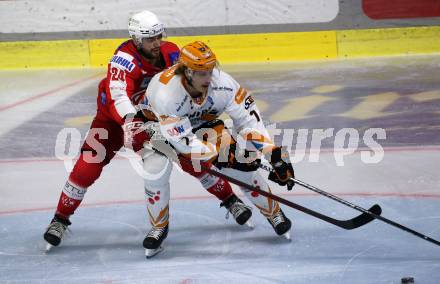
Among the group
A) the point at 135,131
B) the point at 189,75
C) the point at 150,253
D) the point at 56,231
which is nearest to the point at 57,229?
the point at 56,231

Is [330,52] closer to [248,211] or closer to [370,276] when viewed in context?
[248,211]

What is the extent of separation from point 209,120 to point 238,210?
567mm

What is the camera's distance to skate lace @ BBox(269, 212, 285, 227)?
430cm

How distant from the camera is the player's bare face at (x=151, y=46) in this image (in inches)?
173

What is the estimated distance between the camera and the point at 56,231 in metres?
4.36

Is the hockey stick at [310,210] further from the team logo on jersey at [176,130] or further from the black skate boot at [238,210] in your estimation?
the black skate boot at [238,210]

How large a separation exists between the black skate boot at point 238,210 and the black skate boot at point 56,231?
2.84ft

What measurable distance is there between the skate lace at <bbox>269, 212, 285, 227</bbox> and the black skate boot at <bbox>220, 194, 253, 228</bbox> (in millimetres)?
200

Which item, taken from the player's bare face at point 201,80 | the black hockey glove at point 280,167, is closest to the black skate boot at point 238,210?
the black hockey glove at point 280,167

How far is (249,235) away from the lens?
4.47 m

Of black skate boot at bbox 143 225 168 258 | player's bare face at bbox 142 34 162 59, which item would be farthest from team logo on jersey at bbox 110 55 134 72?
black skate boot at bbox 143 225 168 258

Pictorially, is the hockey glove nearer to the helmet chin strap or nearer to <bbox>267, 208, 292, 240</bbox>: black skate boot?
the helmet chin strap

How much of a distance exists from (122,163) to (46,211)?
98 centimetres

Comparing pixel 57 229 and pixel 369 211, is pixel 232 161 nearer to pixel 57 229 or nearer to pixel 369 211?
pixel 369 211
